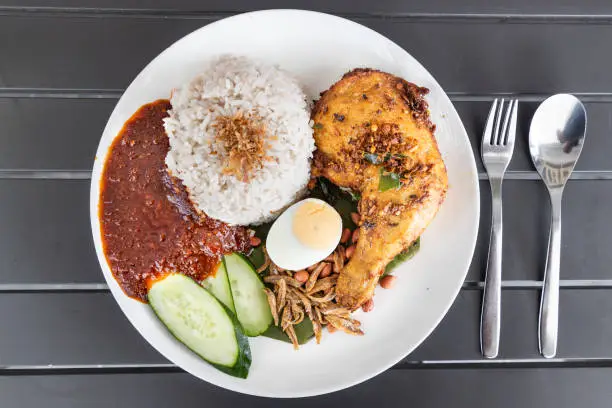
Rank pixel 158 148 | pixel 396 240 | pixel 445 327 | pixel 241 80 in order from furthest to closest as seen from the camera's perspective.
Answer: pixel 445 327, pixel 158 148, pixel 241 80, pixel 396 240

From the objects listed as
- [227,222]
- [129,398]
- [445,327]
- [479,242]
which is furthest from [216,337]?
[479,242]

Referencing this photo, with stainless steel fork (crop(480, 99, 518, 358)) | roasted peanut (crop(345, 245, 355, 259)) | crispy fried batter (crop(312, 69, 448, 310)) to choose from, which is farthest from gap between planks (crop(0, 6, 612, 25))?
roasted peanut (crop(345, 245, 355, 259))

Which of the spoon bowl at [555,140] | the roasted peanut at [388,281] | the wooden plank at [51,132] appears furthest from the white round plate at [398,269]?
the spoon bowl at [555,140]

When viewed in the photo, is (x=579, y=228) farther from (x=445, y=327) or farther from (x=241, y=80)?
(x=241, y=80)

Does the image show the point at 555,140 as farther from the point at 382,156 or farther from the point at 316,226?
the point at 316,226

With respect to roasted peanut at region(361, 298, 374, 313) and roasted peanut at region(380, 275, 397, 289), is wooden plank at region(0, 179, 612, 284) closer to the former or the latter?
roasted peanut at region(380, 275, 397, 289)

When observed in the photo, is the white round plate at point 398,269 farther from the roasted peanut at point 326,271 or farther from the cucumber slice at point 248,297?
the roasted peanut at point 326,271
